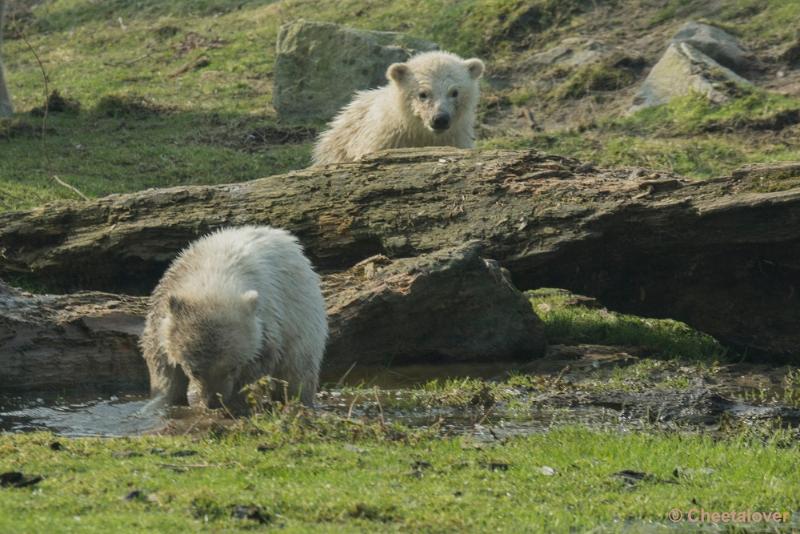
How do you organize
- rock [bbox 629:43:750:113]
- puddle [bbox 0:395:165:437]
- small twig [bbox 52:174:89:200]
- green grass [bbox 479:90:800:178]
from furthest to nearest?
1. rock [bbox 629:43:750:113]
2. green grass [bbox 479:90:800:178]
3. small twig [bbox 52:174:89:200]
4. puddle [bbox 0:395:165:437]

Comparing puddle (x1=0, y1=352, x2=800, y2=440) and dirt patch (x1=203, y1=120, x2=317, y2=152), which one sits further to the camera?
dirt patch (x1=203, y1=120, x2=317, y2=152)

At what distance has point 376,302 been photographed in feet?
35.4

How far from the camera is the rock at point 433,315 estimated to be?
1080cm

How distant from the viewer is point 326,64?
2094 cm

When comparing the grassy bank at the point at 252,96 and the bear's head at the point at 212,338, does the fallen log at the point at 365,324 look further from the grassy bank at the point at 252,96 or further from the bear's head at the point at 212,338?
the grassy bank at the point at 252,96

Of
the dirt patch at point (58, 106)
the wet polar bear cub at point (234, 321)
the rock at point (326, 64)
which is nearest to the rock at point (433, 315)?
the wet polar bear cub at point (234, 321)

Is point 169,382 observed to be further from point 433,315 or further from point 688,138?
point 688,138

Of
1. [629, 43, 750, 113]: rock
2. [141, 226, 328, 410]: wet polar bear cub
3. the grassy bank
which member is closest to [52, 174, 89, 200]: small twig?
the grassy bank

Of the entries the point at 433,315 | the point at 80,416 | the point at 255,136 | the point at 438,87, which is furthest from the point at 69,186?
the point at 80,416

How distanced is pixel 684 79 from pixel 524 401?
11008 mm

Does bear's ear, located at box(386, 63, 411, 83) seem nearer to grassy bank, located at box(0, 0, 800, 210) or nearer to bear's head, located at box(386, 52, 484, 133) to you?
bear's head, located at box(386, 52, 484, 133)

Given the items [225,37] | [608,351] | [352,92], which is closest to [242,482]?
[608,351]

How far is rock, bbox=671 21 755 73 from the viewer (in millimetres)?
20391

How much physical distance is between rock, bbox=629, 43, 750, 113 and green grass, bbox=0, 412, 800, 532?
11.4 m
